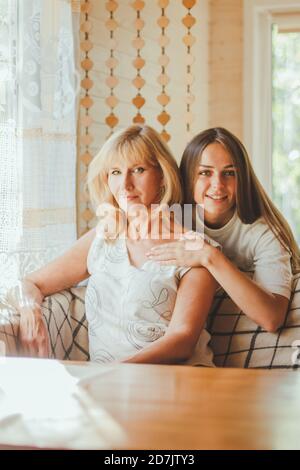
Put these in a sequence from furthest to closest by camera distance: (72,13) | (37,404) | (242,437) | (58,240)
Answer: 1. (72,13)
2. (58,240)
3. (37,404)
4. (242,437)

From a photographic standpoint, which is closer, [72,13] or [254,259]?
[254,259]

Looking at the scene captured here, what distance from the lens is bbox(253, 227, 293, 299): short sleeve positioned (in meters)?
2.01

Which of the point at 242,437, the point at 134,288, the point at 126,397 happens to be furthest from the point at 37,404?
the point at 134,288

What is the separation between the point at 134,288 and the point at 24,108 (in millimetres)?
710

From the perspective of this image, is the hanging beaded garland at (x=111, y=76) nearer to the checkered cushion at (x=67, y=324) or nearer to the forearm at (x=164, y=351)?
the checkered cushion at (x=67, y=324)

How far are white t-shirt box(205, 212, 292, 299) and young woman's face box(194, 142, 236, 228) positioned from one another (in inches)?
1.9

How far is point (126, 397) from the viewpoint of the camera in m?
1.16

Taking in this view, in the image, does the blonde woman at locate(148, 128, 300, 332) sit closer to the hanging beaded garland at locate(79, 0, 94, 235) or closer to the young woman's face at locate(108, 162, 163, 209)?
the young woman's face at locate(108, 162, 163, 209)

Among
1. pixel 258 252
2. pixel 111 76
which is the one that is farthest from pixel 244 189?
pixel 111 76

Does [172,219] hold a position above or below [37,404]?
above

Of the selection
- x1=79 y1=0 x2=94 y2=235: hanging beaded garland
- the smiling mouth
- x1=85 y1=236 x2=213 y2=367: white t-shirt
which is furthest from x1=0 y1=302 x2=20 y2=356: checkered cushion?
x1=79 y1=0 x2=94 y2=235: hanging beaded garland

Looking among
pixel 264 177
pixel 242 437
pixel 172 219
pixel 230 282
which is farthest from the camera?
pixel 264 177

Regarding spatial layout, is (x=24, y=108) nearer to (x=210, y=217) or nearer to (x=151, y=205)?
(x=151, y=205)

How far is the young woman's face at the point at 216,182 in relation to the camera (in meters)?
2.15
